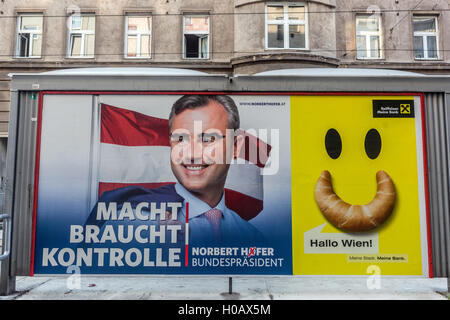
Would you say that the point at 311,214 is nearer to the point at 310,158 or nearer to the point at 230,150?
the point at 310,158

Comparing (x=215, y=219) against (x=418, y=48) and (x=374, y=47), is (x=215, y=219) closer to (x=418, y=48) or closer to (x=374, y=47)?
(x=374, y=47)

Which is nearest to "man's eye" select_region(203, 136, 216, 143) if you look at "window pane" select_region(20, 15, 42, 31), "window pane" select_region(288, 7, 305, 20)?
"window pane" select_region(288, 7, 305, 20)

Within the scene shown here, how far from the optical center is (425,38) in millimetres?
15070

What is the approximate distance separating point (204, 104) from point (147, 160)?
1.07m

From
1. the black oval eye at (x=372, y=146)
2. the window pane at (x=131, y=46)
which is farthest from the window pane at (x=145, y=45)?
the black oval eye at (x=372, y=146)

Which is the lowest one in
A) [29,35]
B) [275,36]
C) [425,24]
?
[275,36]

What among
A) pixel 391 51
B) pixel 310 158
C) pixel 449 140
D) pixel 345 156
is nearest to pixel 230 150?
pixel 310 158

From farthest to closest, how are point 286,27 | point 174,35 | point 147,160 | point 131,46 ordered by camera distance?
1. point 131,46
2. point 174,35
3. point 286,27
4. point 147,160

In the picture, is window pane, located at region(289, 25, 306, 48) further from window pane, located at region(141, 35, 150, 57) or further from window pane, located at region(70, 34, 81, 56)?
window pane, located at region(70, 34, 81, 56)

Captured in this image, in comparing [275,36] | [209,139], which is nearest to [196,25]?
[275,36]

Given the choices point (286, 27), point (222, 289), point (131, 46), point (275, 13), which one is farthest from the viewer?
point (131, 46)

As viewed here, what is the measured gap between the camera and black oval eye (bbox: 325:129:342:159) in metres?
4.82

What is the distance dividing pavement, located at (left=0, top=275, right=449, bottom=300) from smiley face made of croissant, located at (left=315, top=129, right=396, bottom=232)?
2.44ft

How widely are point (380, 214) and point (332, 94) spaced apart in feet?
5.57
